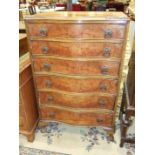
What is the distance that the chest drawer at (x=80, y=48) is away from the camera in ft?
4.85

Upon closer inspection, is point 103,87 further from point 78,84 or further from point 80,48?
point 80,48

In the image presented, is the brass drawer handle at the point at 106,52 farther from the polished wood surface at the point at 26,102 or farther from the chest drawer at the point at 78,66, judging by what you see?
the polished wood surface at the point at 26,102

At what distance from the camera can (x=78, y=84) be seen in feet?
5.47

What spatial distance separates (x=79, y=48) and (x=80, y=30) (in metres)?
0.15

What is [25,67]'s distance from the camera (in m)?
1.71

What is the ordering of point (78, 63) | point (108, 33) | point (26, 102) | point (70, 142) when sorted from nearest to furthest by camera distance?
point (108, 33)
point (78, 63)
point (26, 102)
point (70, 142)

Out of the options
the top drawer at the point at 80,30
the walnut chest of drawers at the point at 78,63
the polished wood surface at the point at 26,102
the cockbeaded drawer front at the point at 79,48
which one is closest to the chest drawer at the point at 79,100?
the walnut chest of drawers at the point at 78,63

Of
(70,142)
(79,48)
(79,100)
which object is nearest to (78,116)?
(79,100)

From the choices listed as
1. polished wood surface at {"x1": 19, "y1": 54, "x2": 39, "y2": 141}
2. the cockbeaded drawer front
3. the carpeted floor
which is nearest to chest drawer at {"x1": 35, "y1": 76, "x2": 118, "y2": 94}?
polished wood surface at {"x1": 19, "y1": 54, "x2": 39, "y2": 141}

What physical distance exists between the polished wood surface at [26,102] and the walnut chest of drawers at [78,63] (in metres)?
0.10

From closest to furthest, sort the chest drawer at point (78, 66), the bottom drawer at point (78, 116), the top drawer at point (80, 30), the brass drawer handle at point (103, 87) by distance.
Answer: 1. the top drawer at point (80, 30)
2. the chest drawer at point (78, 66)
3. the brass drawer handle at point (103, 87)
4. the bottom drawer at point (78, 116)
